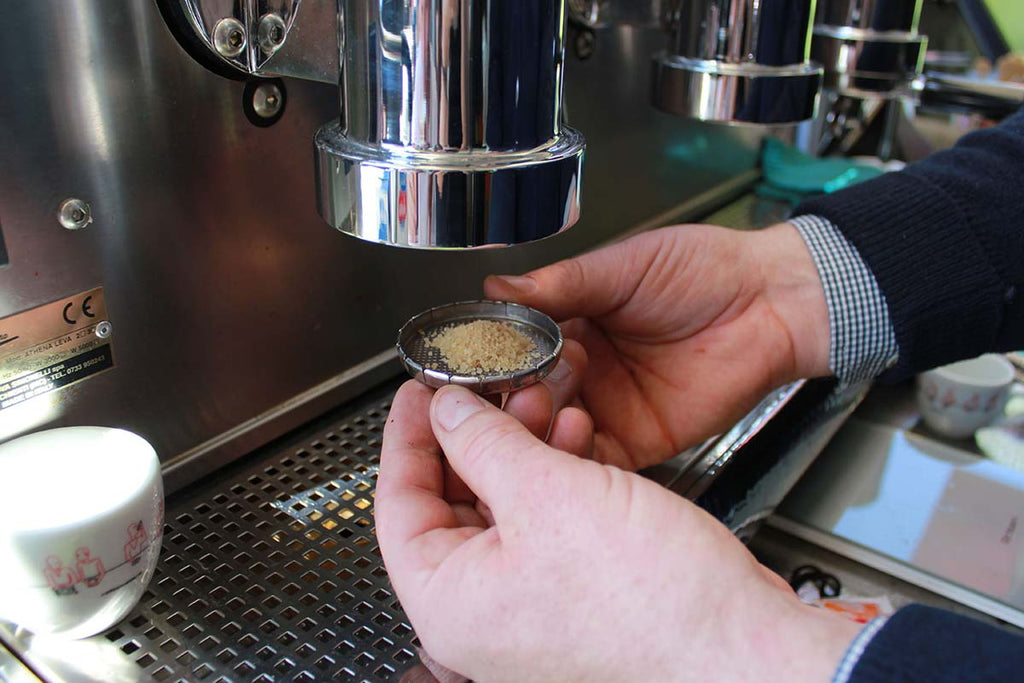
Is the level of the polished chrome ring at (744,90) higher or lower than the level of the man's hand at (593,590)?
higher

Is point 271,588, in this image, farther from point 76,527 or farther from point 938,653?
point 938,653

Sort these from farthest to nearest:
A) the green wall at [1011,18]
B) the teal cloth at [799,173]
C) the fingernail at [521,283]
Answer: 1. the green wall at [1011,18]
2. the teal cloth at [799,173]
3. the fingernail at [521,283]

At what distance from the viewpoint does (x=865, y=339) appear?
2.24ft

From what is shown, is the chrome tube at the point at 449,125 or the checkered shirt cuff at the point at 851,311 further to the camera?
the checkered shirt cuff at the point at 851,311

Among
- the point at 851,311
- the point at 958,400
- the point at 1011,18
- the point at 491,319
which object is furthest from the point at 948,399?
the point at 1011,18

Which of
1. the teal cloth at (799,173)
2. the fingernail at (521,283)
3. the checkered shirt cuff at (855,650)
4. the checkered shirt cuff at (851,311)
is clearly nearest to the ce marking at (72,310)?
the fingernail at (521,283)

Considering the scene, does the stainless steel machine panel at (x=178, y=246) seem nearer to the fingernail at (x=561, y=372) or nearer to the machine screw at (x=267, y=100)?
the machine screw at (x=267, y=100)

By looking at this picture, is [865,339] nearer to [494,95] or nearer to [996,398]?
[996,398]

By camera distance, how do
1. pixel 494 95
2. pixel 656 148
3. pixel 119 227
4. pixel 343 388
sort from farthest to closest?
1. pixel 656 148
2. pixel 343 388
3. pixel 119 227
4. pixel 494 95

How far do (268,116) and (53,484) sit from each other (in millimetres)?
240

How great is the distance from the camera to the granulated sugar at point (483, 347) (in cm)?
50

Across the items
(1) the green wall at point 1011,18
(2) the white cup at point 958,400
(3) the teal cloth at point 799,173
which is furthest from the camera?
(1) the green wall at point 1011,18

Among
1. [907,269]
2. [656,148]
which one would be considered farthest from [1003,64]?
[907,269]

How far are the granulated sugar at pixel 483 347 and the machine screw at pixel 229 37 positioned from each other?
188 millimetres
